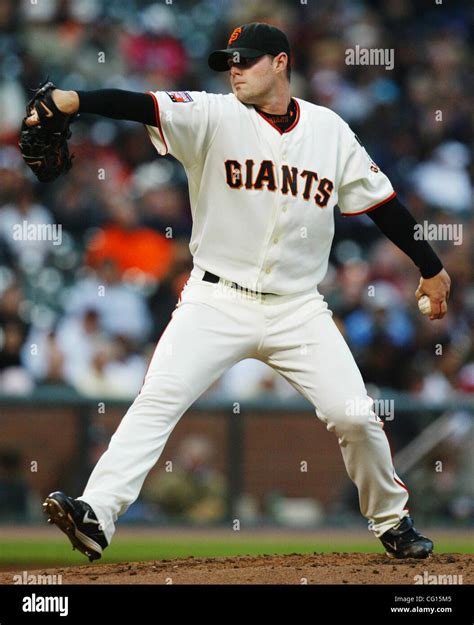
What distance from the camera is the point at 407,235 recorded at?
4.85 m

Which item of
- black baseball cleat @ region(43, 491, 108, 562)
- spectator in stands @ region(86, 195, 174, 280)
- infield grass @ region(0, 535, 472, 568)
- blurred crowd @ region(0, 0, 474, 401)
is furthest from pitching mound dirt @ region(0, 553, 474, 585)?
spectator in stands @ region(86, 195, 174, 280)

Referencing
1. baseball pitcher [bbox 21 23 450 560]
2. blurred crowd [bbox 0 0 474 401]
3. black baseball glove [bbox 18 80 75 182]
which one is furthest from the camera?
blurred crowd [bbox 0 0 474 401]

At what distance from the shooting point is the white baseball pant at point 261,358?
423 cm

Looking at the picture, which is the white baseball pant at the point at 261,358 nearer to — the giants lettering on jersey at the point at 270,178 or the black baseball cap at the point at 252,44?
the giants lettering on jersey at the point at 270,178

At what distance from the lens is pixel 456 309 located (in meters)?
9.79

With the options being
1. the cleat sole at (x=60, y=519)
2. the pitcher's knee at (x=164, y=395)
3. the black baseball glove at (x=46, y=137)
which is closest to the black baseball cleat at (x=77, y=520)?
the cleat sole at (x=60, y=519)

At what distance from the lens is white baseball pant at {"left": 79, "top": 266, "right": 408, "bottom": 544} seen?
4.23 m

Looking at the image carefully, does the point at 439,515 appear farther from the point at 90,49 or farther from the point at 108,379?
the point at 90,49

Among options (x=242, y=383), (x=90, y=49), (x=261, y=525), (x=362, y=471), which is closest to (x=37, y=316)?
(x=242, y=383)

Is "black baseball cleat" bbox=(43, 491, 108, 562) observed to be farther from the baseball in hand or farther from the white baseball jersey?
the baseball in hand

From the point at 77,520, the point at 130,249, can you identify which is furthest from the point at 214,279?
the point at 130,249

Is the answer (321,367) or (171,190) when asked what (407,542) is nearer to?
(321,367)

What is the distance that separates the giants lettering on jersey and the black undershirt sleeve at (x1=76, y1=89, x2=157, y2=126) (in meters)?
0.41

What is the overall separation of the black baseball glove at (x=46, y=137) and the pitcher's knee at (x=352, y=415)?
4.66ft
